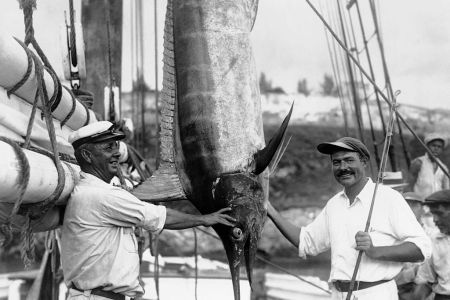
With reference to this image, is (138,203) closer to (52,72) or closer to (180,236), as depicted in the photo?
(52,72)

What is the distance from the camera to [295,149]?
29.0 metres

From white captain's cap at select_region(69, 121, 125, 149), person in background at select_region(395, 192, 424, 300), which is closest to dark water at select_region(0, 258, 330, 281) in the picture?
person in background at select_region(395, 192, 424, 300)

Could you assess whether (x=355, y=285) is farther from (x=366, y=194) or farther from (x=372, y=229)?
(x=366, y=194)

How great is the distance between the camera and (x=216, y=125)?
7.79 ft

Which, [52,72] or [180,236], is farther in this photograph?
[180,236]

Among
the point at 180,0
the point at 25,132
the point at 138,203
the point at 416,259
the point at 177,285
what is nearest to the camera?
the point at 25,132

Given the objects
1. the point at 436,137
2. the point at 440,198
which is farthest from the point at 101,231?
the point at 436,137

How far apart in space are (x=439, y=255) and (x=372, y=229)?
820mm

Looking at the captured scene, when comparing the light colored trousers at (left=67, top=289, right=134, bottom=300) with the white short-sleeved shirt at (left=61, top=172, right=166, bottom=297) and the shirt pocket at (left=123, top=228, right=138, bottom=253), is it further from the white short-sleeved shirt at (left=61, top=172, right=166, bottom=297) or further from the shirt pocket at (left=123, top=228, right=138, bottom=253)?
the shirt pocket at (left=123, top=228, right=138, bottom=253)

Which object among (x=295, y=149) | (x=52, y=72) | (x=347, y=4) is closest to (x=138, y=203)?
(x=52, y=72)

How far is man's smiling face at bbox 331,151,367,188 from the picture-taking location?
2.39 meters

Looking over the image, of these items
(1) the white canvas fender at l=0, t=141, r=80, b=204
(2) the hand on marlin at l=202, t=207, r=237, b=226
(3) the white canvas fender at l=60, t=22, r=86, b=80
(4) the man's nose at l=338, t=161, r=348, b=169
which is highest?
(3) the white canvas fender at l=60, t=22, r=86, b=80

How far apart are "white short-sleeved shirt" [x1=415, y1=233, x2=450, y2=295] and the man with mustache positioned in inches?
28.5

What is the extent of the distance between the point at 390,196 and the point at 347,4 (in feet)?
14.6
